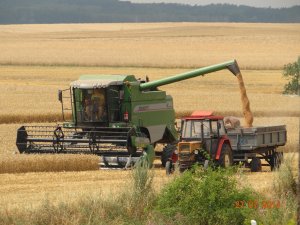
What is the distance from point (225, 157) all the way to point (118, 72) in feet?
126

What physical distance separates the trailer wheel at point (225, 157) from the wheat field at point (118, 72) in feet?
2.14

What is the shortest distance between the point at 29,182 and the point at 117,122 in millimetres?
5093

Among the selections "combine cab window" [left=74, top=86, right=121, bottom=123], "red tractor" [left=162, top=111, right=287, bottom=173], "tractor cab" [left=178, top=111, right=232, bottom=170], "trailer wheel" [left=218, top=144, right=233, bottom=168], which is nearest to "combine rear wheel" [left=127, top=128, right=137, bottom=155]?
"red tractor" [left=162, top=111, right=287, bottom=173]

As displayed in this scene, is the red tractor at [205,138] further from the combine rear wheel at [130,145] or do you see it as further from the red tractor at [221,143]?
the combine rear wheel at [130,145]

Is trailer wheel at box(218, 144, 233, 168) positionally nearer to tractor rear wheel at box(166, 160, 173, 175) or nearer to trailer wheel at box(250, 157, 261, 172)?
tractor rear wheel at box(166, 160, 173, 175)

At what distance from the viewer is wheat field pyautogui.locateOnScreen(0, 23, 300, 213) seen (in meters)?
19.3

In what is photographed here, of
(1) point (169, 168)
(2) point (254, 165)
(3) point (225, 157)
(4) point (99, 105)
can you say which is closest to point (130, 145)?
(4) point (99, 105)

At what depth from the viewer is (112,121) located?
24.1 meters

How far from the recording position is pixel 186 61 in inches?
2731

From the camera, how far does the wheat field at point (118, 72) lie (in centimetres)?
1930
